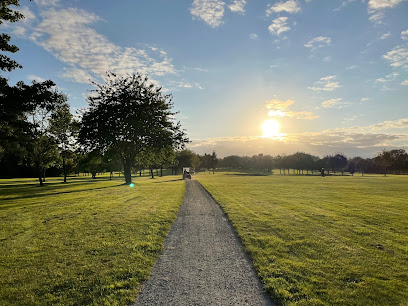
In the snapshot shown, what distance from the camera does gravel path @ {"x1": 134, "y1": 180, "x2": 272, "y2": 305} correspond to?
5816 mm

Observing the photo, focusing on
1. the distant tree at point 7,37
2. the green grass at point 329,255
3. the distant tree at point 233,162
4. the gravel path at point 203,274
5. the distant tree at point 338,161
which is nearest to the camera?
the gravel path at point 203,274

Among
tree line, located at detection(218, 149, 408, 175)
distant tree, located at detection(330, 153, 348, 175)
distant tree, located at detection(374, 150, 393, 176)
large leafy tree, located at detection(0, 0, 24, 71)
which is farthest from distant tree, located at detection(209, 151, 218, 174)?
large leafy tree, located at detection(0, 0, 24, 71)

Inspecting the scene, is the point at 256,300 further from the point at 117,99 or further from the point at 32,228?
the point at 117,99

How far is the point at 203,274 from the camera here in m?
7.08

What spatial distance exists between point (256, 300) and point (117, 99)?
142 ft

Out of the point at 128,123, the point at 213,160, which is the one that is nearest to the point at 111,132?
the point at 128,123

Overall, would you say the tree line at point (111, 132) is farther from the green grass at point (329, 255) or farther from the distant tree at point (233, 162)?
the distant tree at point (233, 162)

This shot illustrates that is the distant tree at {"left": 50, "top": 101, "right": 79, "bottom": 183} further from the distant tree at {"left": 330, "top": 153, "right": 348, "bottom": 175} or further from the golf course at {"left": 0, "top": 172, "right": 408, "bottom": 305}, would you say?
the distant tree at {"left": 330, "top": 153, "right": 348, "bottom": 175}

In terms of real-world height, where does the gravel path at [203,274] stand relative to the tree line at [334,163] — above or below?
below

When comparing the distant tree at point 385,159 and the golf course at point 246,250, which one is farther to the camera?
the distant tree at point 385,159

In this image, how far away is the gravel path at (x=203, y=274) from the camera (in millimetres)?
5816

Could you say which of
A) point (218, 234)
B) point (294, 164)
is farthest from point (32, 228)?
point (294, 164)

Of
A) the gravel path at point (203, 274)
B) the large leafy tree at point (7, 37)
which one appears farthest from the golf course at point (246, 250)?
the large leafy tree at point (7, 37)

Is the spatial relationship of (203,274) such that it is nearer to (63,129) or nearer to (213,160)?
(63,129)
